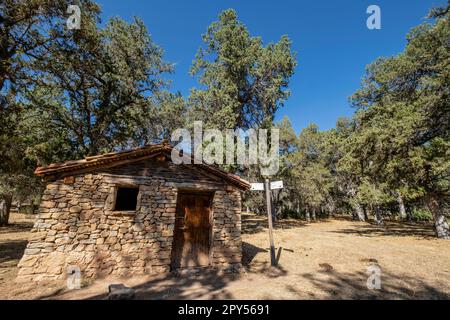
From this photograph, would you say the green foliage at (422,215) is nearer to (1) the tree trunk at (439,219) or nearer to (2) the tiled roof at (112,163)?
(1) the tree trunk at (439,219)

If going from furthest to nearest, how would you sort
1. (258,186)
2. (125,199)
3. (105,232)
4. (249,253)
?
(249,253) → (125,199) → (258,186) → (105,232)

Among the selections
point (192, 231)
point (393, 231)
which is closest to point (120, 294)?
point (192, 231)

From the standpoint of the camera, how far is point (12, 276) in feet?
19.2

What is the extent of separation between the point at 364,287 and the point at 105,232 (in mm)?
7650

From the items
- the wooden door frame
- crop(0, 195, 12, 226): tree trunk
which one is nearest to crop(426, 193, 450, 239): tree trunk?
the wooden door frame

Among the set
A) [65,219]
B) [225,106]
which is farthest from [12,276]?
[225,106]

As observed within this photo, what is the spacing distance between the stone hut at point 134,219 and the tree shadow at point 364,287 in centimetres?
279

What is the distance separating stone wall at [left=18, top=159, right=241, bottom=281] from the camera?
562 cm

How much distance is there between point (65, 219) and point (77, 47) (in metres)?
8.35

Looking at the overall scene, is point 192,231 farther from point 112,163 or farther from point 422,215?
point 422,215

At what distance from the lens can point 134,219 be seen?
6531 millimetres

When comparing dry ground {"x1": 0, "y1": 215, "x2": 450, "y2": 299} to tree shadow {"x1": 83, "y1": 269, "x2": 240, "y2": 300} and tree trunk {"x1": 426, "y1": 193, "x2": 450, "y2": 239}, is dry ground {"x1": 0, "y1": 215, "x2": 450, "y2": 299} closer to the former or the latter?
tree shadow {"x1": 83, "y1": 269, "x2": 240, "y2": 300}

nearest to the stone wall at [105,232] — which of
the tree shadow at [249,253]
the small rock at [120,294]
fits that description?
the tree shadow at [249,253]
